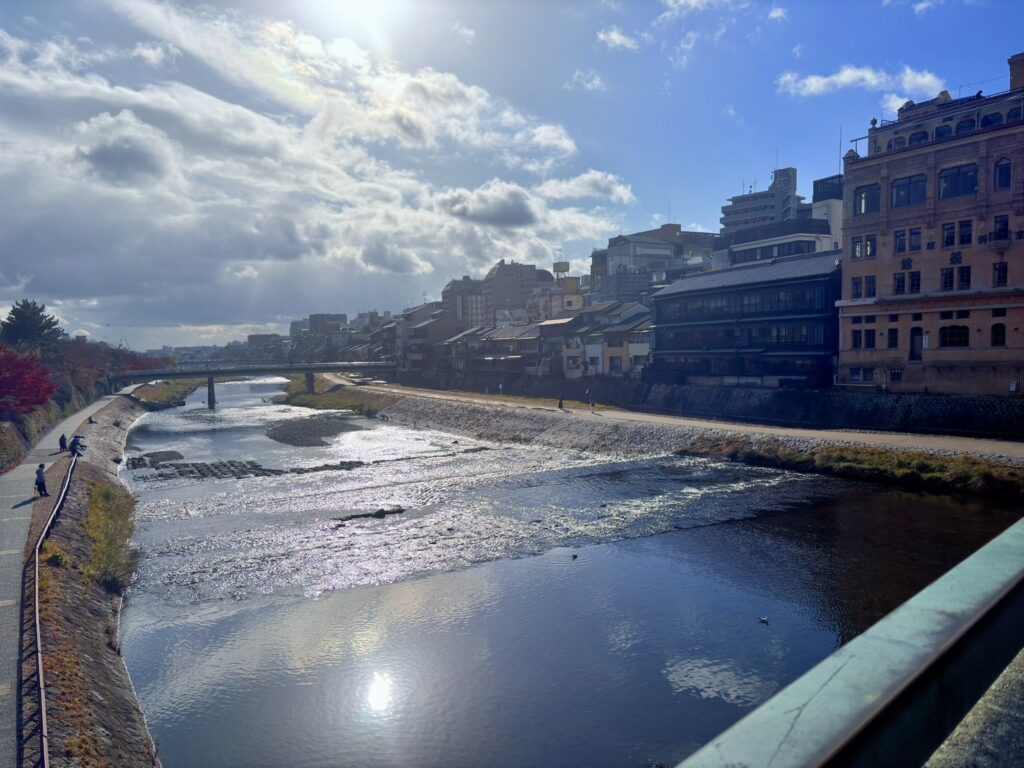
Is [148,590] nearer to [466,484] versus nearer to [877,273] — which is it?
[466,484]

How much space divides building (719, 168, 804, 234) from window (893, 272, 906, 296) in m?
52.8

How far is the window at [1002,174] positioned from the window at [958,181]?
2.83 ft

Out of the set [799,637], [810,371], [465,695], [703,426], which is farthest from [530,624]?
[810,371]

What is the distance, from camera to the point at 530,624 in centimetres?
1433

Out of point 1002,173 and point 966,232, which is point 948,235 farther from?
point 1002,173

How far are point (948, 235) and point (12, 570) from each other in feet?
132

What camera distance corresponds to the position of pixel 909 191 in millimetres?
35094

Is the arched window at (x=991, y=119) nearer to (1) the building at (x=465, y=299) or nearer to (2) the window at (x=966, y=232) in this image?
(2) the window at (x=966, y=232)

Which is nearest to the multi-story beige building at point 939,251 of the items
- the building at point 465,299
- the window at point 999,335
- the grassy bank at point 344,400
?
the window at point 999,335

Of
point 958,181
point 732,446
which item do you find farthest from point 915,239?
point 732,446

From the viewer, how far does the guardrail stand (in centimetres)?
260

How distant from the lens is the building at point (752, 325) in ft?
131

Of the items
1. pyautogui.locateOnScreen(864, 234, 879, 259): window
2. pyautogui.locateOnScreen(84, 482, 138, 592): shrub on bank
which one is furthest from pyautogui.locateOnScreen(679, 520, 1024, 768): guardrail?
pyautogui.locateOnScreen(864, 234, 879, 259): window

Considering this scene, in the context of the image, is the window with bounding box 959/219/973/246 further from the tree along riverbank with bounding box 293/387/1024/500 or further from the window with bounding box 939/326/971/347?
the tree along riverbank with bounding box 293/387/1024/500
